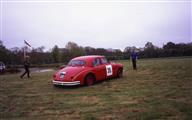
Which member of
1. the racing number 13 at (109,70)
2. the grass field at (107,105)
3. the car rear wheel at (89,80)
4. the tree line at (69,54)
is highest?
the tree line at (69,54)

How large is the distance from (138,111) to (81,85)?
5.80m

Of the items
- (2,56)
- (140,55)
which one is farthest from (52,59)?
(140,55)

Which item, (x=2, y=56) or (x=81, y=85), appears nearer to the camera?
(x=81, y=85)

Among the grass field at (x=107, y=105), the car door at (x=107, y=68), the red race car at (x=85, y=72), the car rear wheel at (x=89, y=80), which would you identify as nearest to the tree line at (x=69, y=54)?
the car door at (x=107, y=68)

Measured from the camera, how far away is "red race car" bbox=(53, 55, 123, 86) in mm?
11484

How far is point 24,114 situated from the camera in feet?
23.4

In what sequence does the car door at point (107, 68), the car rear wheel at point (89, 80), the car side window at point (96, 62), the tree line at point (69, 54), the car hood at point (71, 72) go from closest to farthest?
1. the car hood at point (71, 72)
2. the car rear wheel at point (89, 80)
3. the car side window at point (96, 62)
4. the car door at point (107, 68)
5. the tree line at point (69, 54)

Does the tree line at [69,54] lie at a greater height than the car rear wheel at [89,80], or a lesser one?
greater

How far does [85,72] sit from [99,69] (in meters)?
1.17

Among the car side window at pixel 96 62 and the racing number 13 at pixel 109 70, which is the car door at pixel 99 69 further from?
the racing number 13 at pixel 109 70

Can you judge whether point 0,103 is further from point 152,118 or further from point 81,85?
point 152,118

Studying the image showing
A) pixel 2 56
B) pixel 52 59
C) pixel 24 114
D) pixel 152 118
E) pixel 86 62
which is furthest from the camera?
pixel 52 59

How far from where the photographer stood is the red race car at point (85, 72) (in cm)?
1148

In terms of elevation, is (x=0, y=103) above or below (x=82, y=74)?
below
